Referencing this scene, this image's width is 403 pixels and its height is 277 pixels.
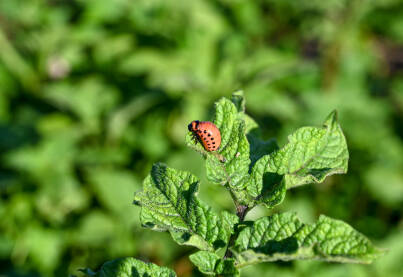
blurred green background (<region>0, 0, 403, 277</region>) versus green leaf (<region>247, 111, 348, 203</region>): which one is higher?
blurred green background (<region>0, 0, 403, 277</region>)

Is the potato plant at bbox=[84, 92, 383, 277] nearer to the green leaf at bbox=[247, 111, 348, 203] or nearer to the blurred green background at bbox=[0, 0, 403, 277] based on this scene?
the green leaf at bbox=[247, 111, 348, 203]

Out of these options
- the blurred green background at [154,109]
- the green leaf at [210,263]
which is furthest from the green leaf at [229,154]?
the blurred green background at [154,109]

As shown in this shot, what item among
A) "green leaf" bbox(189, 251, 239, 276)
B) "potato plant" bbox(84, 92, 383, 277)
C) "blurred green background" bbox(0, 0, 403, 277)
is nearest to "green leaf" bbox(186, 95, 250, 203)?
"potato plant" bbox(84, 92, 383, 277)

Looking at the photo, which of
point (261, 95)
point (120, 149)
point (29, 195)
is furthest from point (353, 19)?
point (29, 195)

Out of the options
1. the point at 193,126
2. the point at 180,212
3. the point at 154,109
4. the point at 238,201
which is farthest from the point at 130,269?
the point at 154,109

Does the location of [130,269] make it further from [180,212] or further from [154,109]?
[154,109]

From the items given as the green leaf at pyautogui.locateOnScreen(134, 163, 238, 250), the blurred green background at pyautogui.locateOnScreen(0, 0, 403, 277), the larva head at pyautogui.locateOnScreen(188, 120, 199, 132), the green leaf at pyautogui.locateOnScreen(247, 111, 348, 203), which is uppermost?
the blurred green background at pyautogui.locateOnScreen(0, 0, 403, 277)
